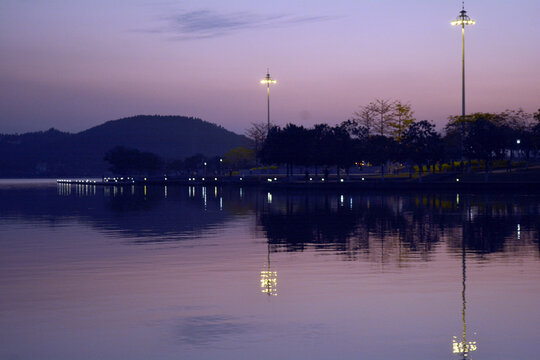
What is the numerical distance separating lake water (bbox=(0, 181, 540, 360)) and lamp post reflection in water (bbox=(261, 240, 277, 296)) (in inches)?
2.6

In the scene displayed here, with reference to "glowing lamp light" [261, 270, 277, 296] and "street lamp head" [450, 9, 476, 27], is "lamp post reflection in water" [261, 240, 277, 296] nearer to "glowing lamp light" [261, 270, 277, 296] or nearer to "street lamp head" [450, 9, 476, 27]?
"glowing lamp light" [261, 270, 277, 296]

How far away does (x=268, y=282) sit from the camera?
1627cm

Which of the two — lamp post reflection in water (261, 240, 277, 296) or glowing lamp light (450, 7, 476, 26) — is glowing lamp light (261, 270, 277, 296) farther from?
glowing lamp light (450, 7, 476, 26)

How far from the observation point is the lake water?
10523 millimetres

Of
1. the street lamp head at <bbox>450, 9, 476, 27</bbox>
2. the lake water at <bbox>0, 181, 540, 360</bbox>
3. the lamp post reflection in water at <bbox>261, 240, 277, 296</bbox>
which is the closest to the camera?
the lake water at <bbox>0, 181, 540, 360</bbox>

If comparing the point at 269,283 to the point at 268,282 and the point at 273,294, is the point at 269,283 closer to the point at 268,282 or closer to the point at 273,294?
the point at 268,282

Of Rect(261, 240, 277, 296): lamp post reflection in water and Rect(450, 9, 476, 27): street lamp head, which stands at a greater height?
Rect(450, 9, 476, 27): street lamp head

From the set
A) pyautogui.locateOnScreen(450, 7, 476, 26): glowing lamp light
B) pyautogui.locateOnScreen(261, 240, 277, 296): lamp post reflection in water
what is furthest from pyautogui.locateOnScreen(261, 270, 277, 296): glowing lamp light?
pyautogui.locateOnScreen(450, 7, 476, 26): glowing lamp light

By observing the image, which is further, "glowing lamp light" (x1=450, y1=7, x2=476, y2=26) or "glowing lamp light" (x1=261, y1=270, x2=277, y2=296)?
"glowing lamp light" (x1=450, y1=7, x2=476, y2=26)

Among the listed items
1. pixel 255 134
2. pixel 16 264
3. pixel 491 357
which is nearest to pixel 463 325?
pixel 491 357

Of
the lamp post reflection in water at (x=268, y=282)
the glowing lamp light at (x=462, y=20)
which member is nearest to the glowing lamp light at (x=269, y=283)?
the lamp post reflection in water at (x=268, y=282)

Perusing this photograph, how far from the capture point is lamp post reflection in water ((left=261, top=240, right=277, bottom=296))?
591 inches

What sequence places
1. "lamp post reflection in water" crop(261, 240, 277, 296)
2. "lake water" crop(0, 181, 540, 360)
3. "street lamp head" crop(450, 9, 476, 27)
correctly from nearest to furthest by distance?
"lake water" crop(0, 181, 540, 360), "lamp post reflection in water" crop(261, 240, 277, 296), "street lamp head" crop(450, 9, 476, 27)

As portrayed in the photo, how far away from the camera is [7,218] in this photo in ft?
134
